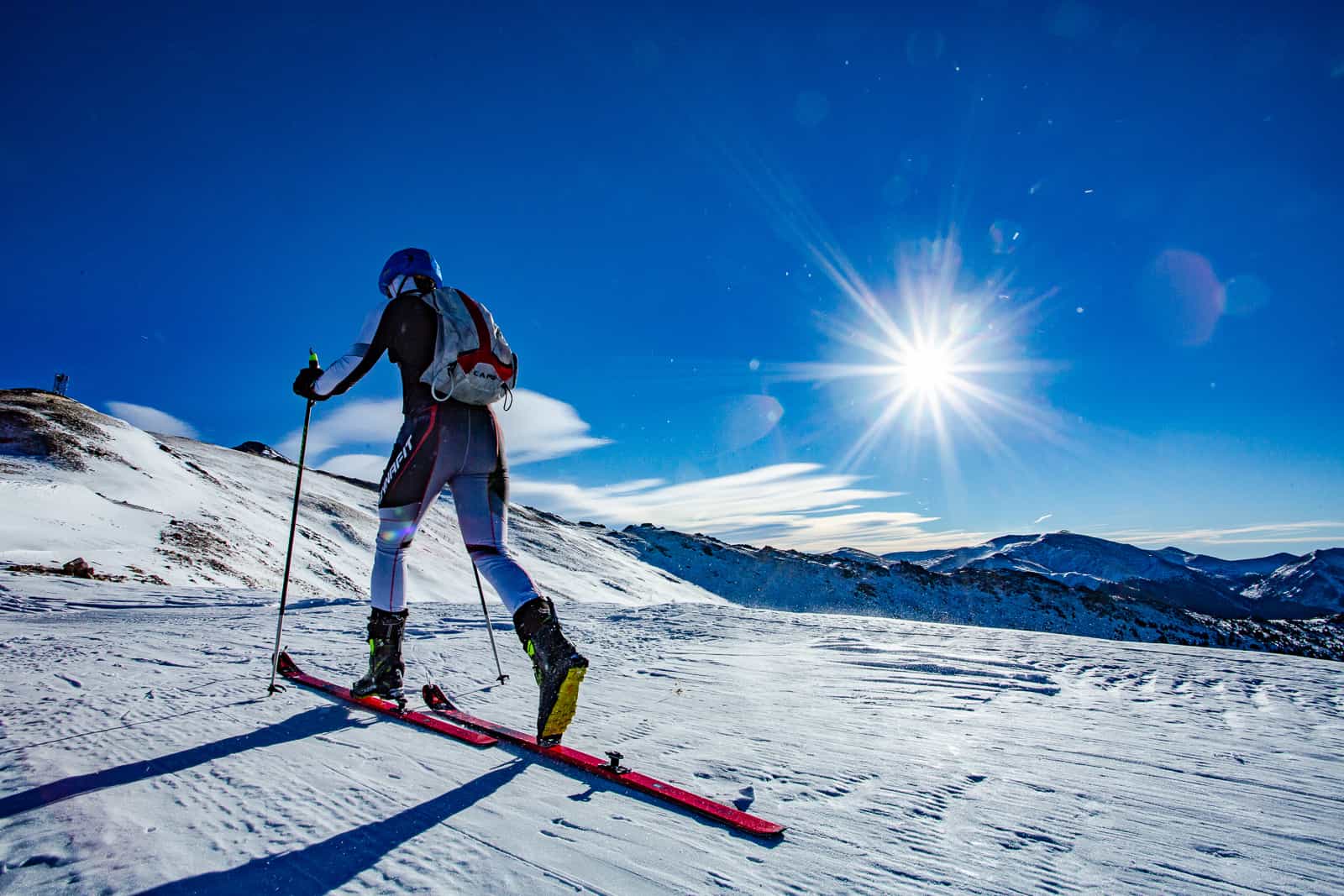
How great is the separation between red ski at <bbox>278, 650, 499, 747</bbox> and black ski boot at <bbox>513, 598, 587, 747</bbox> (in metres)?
0.26

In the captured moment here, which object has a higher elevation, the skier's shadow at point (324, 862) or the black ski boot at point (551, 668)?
the black ski boot at point (551, 668)

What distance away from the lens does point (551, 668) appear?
2.52 metres

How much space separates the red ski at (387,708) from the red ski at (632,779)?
0.08 m

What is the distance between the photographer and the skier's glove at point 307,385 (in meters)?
3.19

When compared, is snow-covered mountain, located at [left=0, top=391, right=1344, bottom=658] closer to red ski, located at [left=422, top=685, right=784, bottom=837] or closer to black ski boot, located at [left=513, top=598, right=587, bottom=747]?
red ski, located at [left=422, top=685, right=784, bottom=837]

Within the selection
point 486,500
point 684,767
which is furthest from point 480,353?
point 684,767

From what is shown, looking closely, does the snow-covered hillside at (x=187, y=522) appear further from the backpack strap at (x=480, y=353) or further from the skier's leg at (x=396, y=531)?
the backpack strap at (x=480, y=353)

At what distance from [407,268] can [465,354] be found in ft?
2.48

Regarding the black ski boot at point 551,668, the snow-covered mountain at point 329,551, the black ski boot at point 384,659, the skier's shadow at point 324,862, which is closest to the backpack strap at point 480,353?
the black ski boot at point 551,668

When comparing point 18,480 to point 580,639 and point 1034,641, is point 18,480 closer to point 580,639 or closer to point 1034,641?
point 580,639

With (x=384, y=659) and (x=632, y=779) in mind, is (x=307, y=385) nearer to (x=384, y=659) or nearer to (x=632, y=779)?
(x=384, y=659)

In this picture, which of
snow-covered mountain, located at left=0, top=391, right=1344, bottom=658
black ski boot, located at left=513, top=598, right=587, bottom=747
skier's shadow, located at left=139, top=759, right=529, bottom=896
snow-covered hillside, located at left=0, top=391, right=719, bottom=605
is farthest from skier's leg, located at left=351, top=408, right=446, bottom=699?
snow-covered hillside, located at left=0, top=391, right=719, bottom=605

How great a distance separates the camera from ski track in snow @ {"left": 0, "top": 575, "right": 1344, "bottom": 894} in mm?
1507

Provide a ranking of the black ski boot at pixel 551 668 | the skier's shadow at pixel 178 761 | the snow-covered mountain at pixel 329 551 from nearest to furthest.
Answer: the skier's shadow at pixel 178 761, the black ski boot at pixel 551 668, the snow-covered mountain at pixel 329 551
